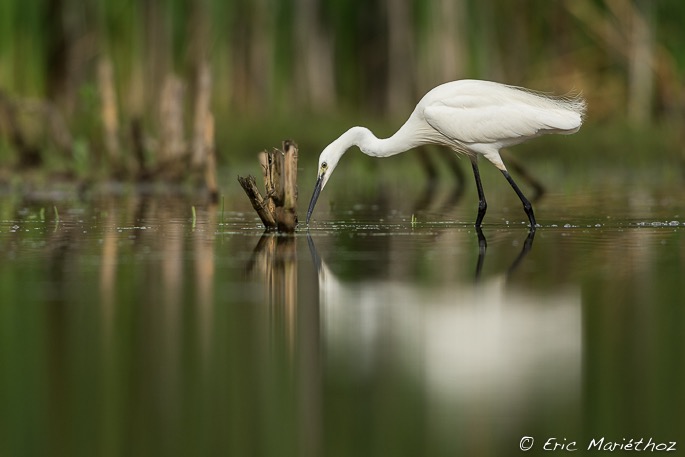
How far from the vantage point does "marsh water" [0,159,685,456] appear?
14.3 ft

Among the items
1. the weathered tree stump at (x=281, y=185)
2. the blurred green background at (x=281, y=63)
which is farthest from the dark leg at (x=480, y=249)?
the blurred green background at (x=281, y=63)

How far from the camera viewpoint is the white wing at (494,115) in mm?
11258

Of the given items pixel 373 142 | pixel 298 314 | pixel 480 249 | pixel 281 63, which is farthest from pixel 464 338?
pixel 281 63

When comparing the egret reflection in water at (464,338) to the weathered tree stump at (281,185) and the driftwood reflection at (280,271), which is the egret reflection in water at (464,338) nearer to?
the driftwood reflection at (280,271)

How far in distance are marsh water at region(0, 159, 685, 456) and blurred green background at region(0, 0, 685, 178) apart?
8.16 meters

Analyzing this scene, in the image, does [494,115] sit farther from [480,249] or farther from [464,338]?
[464,338]

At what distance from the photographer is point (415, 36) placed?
21.8 m

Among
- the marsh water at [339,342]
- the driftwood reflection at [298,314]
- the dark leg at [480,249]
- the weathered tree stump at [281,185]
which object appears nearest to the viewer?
the marsh water at [339,342]

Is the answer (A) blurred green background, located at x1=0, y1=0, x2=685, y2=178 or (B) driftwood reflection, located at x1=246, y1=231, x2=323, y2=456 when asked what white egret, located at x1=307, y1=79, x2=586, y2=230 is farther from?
(A) blurred green background, located at x1=0, y1=0, x2=685, y2=178

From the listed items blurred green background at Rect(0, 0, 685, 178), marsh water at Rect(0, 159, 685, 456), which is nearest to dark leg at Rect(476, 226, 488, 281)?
marsh water at Rect(0, 159, 685, 456)

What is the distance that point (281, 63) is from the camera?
829 inches

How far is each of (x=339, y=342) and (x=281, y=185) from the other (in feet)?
15.9

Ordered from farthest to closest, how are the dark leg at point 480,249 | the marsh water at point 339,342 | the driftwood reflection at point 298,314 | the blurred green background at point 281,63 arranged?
the blurred green background at point 281,63
the dark leg at point 480,249
the driftwood reflection at point 298,314
the marsh water at point 339,342

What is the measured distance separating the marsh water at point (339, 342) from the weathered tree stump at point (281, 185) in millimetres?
216
